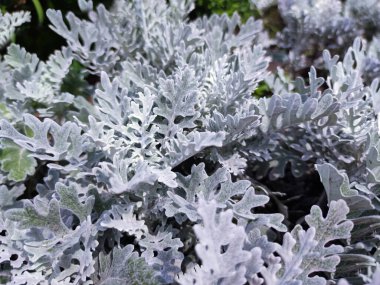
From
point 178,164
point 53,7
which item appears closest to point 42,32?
point 53,7

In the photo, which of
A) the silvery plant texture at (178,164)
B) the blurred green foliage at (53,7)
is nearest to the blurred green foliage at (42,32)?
the blurred green foliage at (53,7)

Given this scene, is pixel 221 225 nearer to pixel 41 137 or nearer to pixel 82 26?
pixel 41 137

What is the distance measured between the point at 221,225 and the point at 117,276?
1.04 feet

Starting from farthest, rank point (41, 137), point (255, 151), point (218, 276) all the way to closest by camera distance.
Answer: point (255, 151), point (41, 137), point (218, 276)

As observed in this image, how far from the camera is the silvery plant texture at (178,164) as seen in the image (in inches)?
42.8

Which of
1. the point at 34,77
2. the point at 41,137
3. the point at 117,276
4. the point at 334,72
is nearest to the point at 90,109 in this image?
the point at 34,77

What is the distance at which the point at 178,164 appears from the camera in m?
1.29

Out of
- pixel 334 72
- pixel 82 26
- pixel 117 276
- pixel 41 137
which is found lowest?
pixel 117 276

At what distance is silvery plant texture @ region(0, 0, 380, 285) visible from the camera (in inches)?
42.8

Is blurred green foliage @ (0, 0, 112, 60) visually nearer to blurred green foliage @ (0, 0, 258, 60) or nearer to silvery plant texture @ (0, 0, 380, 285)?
blurred green foliage @ (0, 0, 258, 60)

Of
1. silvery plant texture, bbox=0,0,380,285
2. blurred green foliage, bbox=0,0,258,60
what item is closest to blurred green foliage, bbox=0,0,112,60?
blurred green foliage, bbox=0,0,258,60

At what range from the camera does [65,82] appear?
1.82 m

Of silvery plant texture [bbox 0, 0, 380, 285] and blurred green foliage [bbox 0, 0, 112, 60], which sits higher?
blurred green foliage [bbox 0, 0, 112, 60]

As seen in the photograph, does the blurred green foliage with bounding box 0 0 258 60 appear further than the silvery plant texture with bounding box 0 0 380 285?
Yes
